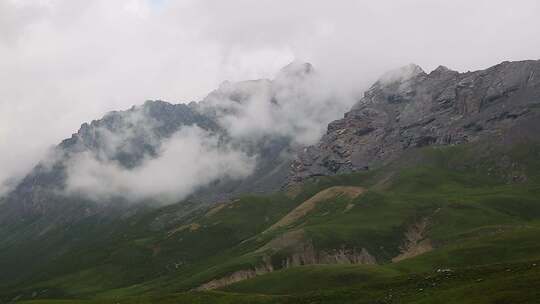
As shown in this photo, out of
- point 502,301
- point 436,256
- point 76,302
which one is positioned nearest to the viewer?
point 502,301

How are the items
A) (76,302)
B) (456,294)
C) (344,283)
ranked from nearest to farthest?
(456,294) < (76,302) < (344,283)

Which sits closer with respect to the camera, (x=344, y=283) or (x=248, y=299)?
(x=248, y=299)

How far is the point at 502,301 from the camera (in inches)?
3295

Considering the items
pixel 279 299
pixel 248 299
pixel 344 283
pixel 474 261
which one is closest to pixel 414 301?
pixel 279 299

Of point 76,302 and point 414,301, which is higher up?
point 76,302

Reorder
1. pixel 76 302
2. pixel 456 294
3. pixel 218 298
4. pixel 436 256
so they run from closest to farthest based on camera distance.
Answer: pixel 456 294 < pixel 218 298 < pixel 76 302 < pixel 436 256

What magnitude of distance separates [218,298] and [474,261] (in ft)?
301

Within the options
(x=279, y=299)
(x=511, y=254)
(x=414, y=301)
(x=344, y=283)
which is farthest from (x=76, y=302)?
(x=511, y=254)

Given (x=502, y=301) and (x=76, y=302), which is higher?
(x=76, y=302)

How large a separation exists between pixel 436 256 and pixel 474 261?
1298 cm

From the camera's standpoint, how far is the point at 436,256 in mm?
199875

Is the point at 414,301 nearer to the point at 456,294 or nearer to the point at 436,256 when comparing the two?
the point at 456,294

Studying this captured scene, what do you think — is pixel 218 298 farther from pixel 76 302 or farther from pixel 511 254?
pixel 511 254

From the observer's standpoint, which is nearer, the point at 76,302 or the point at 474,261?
the point at 76,302
